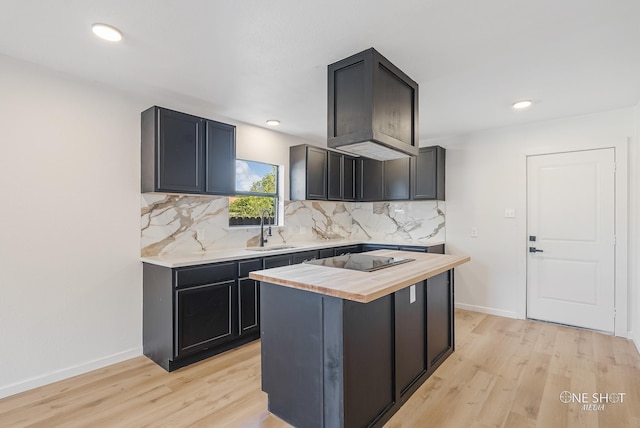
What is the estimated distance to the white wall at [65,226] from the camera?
7.72 ft

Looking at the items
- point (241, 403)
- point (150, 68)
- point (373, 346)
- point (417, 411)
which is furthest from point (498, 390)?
point (150, 68)

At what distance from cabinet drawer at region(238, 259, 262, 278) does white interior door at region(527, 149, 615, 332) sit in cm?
327

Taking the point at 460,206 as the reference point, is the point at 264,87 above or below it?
above

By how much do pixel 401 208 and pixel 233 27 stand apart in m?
3.75

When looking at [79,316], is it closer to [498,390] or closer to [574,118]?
[498,390]

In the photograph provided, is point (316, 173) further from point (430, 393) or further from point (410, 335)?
point (430, 393)

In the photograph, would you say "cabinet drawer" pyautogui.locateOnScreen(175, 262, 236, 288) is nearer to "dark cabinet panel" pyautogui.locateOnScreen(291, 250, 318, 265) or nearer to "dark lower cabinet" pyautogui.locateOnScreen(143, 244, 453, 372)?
"dark lower cabinet" pyautogui.locateOnScreen(143, 244, 453, 372)

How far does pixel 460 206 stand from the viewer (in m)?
4.45

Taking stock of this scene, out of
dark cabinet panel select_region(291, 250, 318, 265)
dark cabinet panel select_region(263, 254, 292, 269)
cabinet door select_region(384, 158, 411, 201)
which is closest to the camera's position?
dark cabinet panel select_region(263, 254, 292, 269)

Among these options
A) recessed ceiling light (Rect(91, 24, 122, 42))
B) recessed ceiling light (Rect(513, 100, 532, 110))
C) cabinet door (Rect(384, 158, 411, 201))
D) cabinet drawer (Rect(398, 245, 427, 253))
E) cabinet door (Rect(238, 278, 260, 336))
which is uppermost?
recessed ceiling light (Rect(91, 24, 122, 42))

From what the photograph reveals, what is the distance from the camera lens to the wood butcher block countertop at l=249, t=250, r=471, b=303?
166 centimetres

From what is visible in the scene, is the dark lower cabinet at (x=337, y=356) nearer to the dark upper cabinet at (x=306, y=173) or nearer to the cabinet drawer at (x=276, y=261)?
the cabinet drawer at (x=276, y=261)

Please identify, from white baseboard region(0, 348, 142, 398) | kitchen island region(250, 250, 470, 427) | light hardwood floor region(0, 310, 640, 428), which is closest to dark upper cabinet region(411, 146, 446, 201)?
light hardwood floor region(0, 310, 640, 428)

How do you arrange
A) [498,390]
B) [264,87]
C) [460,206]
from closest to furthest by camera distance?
[498,390] → [264,87] → [460,206]
